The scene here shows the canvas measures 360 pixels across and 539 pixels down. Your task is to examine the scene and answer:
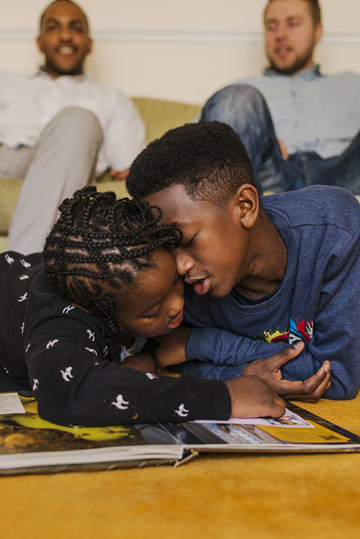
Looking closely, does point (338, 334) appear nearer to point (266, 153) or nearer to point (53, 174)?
point (266, 153)

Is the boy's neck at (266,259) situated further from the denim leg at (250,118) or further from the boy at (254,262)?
the denim leg at (250,118)

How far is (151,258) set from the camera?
3.02 feet

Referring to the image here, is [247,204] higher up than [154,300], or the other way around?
[247,204]

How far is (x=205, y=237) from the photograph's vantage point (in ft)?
3.29

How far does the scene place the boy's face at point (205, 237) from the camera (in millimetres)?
994

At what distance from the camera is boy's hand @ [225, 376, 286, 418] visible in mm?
861

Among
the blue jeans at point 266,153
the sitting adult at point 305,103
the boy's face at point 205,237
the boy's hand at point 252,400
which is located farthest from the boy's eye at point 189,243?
the sitting adult at point 305,103

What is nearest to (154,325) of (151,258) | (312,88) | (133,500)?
(151,258)

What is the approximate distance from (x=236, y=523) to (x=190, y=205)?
1.82 feet

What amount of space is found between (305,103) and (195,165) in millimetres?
1587

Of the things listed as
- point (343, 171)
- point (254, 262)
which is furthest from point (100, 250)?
point (343, 171)

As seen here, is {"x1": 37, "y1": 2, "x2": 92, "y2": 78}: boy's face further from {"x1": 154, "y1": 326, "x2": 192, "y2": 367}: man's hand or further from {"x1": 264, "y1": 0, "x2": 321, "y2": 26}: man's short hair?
{"x1": 154, "y1": 326, "x2": 192, "y2": 367}: man's hand

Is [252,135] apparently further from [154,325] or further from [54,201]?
[154,325]

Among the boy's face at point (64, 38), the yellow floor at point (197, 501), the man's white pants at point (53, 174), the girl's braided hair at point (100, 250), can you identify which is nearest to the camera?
the yellow floor at point (197, 501)
